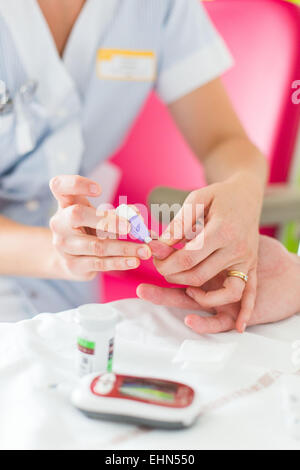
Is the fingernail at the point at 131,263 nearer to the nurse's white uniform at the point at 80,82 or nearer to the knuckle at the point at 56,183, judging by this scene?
the knuckle at the point at 56,183

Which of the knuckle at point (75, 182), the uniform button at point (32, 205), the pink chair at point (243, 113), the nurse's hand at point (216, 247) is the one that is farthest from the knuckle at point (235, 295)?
the uniform button at point (32, 205)

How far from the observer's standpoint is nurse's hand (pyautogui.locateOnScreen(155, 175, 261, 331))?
60cm

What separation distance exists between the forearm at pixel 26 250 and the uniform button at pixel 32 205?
0.39ft

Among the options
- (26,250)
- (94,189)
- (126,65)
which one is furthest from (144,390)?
(126,65)

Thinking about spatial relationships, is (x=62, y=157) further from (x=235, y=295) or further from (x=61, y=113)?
(x=235, y=295)

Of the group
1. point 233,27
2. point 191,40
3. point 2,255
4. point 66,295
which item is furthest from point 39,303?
point 233,27

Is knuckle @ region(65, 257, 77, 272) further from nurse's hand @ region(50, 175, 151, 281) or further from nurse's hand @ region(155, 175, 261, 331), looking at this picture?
nurse's hand @ region(155, 175, 261, 331)

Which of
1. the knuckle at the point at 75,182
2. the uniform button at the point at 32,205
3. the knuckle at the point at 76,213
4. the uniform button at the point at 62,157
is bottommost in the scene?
the uniform button at the point at 32,205

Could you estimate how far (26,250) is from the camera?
796 mm

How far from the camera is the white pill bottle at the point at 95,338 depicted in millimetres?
453

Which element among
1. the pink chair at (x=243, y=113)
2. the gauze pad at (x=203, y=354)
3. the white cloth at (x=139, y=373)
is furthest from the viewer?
the pink chair at (x=243, y=113)

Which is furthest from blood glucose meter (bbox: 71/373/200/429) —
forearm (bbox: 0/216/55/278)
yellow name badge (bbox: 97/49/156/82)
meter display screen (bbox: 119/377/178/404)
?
yellow name badge (bbox: 97/49/156/82)

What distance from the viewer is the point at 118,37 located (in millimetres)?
941

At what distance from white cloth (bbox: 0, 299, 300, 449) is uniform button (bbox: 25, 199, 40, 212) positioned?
377 mm
